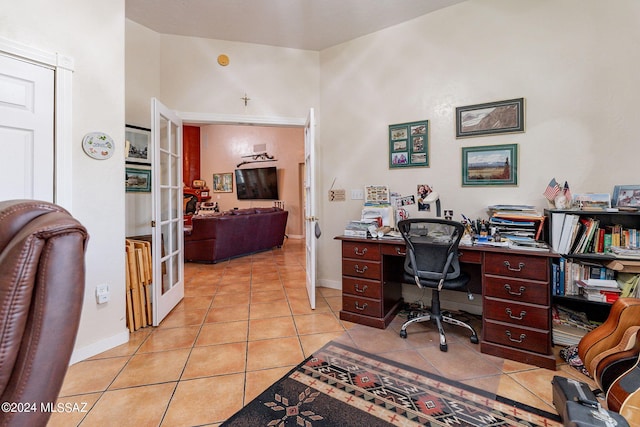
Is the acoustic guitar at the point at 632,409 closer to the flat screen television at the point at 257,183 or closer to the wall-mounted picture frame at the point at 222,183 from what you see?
the flat screen television at the point at 257,183

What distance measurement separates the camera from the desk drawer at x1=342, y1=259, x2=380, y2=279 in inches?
95.5

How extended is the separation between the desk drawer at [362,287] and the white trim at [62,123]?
216cm

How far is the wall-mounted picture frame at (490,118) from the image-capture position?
2383 mm

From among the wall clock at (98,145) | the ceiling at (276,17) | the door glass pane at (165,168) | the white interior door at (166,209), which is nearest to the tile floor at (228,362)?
the white interior door at (166,209)

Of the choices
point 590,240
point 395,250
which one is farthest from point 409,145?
point 590,240

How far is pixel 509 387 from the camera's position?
1.64 m

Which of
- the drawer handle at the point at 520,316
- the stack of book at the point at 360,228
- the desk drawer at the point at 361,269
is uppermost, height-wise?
the stack of book at the point at 360,228

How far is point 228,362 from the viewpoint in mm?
1904

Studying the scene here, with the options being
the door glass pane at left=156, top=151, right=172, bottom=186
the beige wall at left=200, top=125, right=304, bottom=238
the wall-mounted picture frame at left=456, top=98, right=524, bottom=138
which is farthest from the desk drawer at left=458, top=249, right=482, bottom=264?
the beige wall at left=200, top=125, right=304, bottom=238

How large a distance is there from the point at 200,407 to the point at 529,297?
212 cm

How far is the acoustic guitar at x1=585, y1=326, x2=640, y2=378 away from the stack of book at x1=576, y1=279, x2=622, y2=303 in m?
0.65

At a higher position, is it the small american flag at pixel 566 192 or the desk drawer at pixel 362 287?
the small american flag at pixel 566 192

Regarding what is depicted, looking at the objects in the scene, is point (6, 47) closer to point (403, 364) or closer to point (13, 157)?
point (13, 157)

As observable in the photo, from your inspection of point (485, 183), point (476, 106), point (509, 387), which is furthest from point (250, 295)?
point (476, 106)
